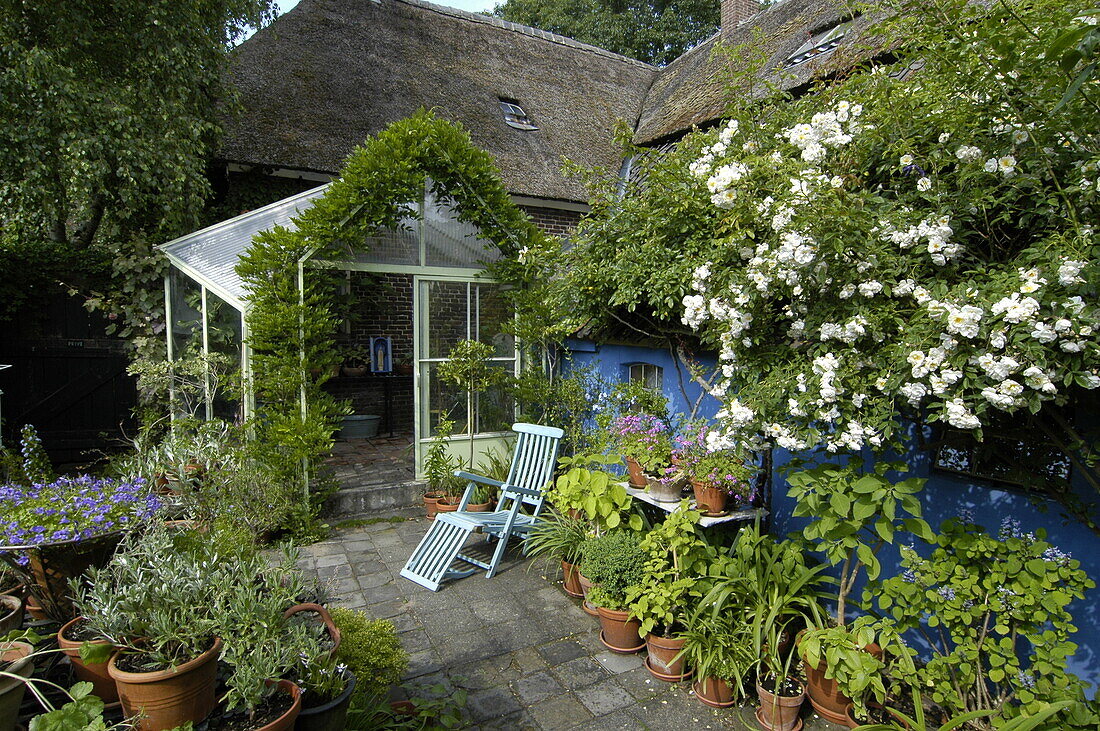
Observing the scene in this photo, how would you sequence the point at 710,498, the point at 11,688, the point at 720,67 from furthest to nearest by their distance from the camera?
the point at 720,67 < the point at 710,498 < the point at 11,688

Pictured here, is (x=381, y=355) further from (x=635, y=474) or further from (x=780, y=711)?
(x=780, y=711)

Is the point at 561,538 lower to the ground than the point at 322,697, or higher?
lower

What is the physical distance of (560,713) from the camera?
123 inches

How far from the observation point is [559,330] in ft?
19.6

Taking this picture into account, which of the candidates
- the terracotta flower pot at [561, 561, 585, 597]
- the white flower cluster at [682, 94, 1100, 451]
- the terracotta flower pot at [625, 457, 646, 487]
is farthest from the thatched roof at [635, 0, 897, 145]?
the terracotta flower pot at [561, 561, 585, 597]

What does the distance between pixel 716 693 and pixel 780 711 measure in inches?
13.1

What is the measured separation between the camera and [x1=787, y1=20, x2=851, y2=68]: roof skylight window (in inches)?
279

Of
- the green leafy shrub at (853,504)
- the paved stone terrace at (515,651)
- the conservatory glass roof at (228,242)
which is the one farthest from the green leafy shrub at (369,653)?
the conservatory glass roof at (228,242)

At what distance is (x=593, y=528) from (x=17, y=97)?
636 centimetres

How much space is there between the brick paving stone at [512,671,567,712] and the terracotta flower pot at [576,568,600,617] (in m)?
0.62

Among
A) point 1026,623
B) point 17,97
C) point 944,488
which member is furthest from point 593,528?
point 17,97

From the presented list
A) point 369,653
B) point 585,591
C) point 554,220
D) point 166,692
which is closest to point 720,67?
point 554,220

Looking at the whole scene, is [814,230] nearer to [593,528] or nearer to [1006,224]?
[1006,224]

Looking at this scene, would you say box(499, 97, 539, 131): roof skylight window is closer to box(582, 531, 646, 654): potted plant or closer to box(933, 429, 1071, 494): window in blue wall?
box(582, 531, 646, 654): potted plant
